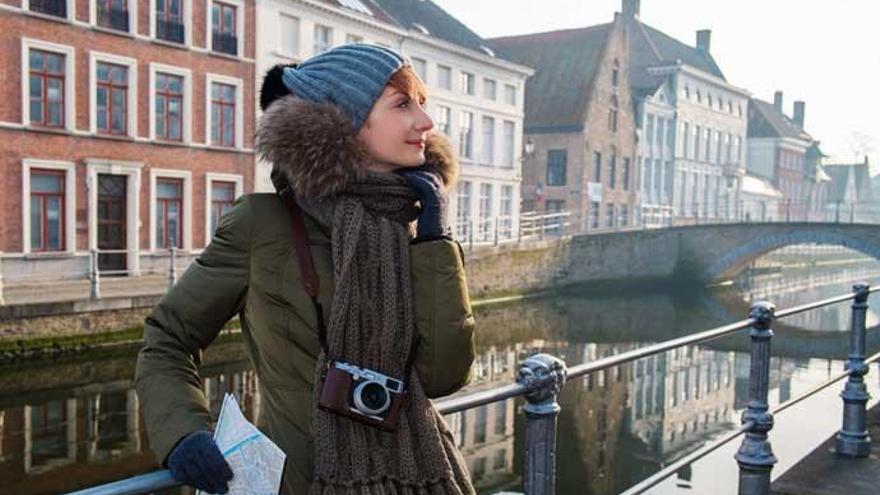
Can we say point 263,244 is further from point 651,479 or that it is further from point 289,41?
point 289,41

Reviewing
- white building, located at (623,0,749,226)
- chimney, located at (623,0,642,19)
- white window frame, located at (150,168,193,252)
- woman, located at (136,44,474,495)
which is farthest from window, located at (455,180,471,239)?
woman, located at (136,44,474,495)

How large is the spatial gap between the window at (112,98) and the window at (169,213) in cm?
154

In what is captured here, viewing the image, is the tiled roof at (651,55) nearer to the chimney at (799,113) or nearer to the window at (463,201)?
the chimney at (799,113)

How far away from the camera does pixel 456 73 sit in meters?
28.0

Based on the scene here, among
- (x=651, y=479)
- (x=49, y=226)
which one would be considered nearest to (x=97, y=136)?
(x=49, y=226)

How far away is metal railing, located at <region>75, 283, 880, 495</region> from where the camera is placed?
5.83ft

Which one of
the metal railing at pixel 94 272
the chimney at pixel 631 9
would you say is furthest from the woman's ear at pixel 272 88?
the chimney at pixel 631 9

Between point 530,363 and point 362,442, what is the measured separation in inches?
22.5

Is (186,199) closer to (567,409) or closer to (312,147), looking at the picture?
(567,409)

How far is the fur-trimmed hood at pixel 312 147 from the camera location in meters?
1.49

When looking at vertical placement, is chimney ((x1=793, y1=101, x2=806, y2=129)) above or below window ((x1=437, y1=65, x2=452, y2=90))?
above

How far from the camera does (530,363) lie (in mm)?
1912

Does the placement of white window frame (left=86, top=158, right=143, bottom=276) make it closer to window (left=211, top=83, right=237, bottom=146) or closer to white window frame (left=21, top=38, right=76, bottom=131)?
white window frame (left=21, top=38, right=76, bottom=131)

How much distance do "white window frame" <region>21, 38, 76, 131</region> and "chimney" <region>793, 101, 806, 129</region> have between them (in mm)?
58232
